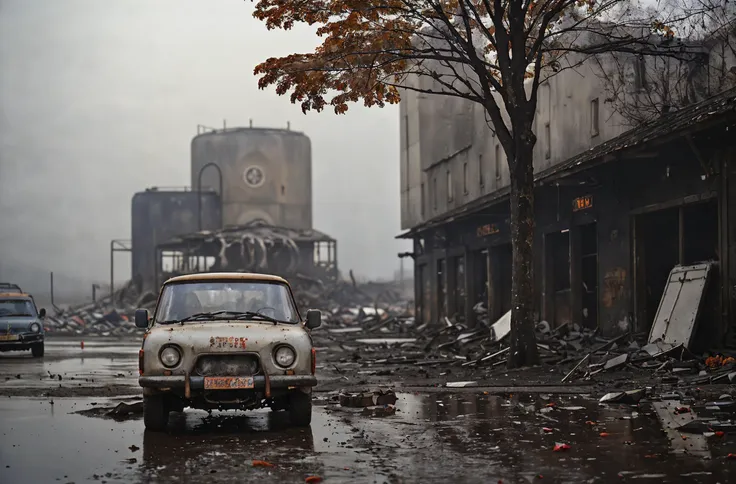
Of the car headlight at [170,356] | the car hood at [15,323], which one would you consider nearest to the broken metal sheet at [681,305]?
the car headlight at [170,356]

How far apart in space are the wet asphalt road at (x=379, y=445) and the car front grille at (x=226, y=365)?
0.60 metres

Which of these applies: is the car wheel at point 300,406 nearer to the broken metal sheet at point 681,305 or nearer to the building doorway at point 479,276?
the broken metal sheet at point 681,305

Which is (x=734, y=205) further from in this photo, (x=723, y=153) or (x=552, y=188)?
(x=552, y=188)

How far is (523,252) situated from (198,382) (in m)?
9.58

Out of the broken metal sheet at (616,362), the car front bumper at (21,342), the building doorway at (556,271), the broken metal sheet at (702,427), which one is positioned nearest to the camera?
the broken metal sheet at (702,427)

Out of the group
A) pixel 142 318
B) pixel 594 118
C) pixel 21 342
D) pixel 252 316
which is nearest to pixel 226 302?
pixel 252 316

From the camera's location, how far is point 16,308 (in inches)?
1065

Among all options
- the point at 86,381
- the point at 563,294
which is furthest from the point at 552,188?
the point at 86,381

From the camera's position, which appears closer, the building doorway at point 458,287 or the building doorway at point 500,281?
the building doorway at point 500,281

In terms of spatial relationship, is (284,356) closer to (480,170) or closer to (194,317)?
(194,317)

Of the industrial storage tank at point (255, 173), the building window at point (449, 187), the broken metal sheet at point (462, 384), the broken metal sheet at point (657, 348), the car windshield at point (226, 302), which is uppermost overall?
the industrial storage tank at point (255, 173)

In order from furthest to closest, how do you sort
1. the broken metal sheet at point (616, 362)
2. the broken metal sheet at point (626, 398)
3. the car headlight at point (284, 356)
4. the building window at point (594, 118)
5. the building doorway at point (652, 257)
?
the building window at point (594, 118), the building doorway at point (652, 257), the broken metal sheet at point (616, 362), the broken metal sheet at point (626, 398), the car headlight at point (284, 356)

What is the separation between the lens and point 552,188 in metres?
27.8

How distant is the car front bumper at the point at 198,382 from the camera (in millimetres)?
10625
